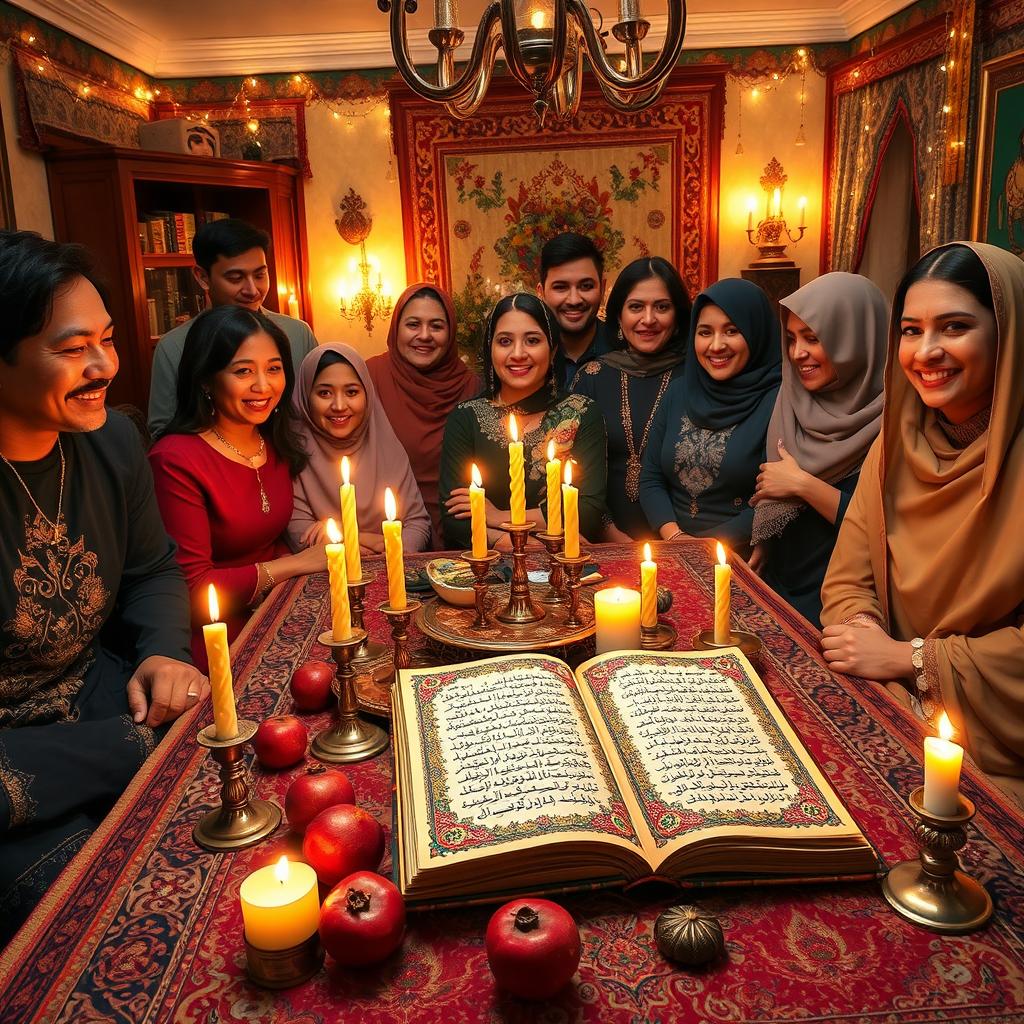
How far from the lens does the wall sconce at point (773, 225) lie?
20.1ft

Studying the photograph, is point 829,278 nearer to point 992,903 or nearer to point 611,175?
point 992,903

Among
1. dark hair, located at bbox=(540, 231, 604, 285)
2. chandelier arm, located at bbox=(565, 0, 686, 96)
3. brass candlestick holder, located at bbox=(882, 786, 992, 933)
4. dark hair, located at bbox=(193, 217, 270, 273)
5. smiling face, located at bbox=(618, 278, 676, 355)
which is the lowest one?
brass candlestick holder, located at bbox=(882, 786, 992, 933)

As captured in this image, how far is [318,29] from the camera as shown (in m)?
5.75

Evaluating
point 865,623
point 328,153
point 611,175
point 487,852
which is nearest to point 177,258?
point 328,153

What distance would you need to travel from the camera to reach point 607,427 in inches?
131

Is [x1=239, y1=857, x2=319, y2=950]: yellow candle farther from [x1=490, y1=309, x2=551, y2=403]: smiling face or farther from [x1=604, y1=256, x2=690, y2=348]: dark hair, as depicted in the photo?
[x1=604, y1=256, x2=690, y2=348]: dark hair

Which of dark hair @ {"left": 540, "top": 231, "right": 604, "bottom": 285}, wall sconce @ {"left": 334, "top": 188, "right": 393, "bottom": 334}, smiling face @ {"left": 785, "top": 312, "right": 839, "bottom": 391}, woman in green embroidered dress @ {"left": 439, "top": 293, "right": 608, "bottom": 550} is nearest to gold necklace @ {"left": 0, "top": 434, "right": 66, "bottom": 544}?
woman in green embroidered dress @ {"left": 439, "top": 293, "right": 608, "bottom": 550}

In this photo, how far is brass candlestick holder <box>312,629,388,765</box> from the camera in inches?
52.8

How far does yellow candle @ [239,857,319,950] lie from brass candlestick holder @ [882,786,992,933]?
67 cm

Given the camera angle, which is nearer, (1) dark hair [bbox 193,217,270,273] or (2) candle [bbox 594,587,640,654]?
(2) candle [bbox 594,587,640,654]

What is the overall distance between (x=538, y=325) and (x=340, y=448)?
32.7 inches

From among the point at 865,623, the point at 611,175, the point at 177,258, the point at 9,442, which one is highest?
the point at 611,175

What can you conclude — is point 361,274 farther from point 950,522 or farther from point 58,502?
point 950,522

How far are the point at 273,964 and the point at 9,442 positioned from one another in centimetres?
133
